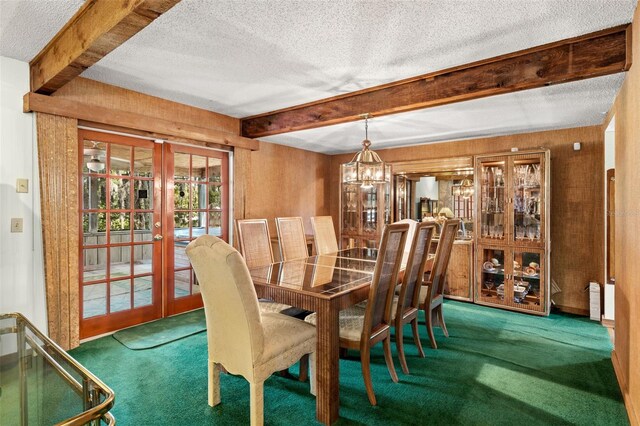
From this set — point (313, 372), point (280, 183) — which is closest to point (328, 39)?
point (313, 372)

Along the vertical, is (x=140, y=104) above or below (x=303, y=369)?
above

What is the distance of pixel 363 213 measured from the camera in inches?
231

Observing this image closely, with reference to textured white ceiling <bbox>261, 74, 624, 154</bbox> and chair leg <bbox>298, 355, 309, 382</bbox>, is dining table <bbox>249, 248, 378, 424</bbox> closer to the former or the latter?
chair leg <bbox>298, 355, 309, 382</bbox>

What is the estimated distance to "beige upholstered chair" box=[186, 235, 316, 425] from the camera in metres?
1.85

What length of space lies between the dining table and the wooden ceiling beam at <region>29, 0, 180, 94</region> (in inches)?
Answer: 66.8

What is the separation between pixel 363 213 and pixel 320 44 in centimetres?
376

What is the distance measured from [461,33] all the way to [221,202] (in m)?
3.30

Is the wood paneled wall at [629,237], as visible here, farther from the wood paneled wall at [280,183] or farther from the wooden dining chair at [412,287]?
the wood paneled wall at [280,183]

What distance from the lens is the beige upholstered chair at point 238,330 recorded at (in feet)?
6.07

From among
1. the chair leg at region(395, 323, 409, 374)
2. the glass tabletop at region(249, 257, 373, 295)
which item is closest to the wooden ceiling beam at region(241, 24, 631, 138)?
the glass tabletop at region(249, 257, 373, 295)

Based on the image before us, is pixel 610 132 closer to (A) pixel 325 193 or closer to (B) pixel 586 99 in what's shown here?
(B) pixel 586 99

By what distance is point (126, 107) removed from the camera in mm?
3422

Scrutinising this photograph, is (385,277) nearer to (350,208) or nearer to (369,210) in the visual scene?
(369,210)

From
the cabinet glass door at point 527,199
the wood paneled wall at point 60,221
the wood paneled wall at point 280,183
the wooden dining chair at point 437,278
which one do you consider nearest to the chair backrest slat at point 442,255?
the wooden dining chair at point 437,278
